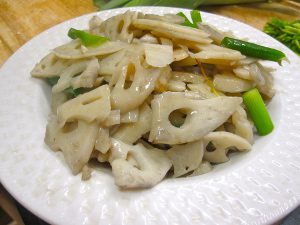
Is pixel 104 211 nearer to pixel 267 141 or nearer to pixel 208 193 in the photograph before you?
pixel 208 193

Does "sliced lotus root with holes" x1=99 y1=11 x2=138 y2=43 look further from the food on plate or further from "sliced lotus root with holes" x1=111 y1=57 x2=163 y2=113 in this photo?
"sliced lotus root with holes" x1=111 y1=57 x2=163 y2=113

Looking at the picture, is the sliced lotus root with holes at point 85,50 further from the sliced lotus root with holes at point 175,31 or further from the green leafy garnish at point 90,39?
the sliced lotus root with holes at point 175,31

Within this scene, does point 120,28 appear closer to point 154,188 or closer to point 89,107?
point 89,107

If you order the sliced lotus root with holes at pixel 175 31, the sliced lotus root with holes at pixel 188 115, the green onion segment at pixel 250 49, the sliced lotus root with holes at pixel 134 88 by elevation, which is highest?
the sliced lotus root with holes at pixel 175 31

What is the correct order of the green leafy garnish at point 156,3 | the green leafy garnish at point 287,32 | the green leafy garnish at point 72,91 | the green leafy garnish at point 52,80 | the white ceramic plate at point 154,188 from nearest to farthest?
the white ceramic plate at point 154,188, the green leafy garnish at point 72,91, the green leafy garnish at point 52,80, the green leafy garnish at point 287,32, the green leafy garnish at point 156,3

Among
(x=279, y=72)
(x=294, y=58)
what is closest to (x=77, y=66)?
(x=279, y=72)

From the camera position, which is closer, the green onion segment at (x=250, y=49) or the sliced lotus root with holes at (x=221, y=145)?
the sliced lotus root with holes at (x=221, y=145)

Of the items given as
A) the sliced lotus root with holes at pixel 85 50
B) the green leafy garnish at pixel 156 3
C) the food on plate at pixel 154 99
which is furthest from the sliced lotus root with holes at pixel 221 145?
the green leafy garnish at pixel 156 3
